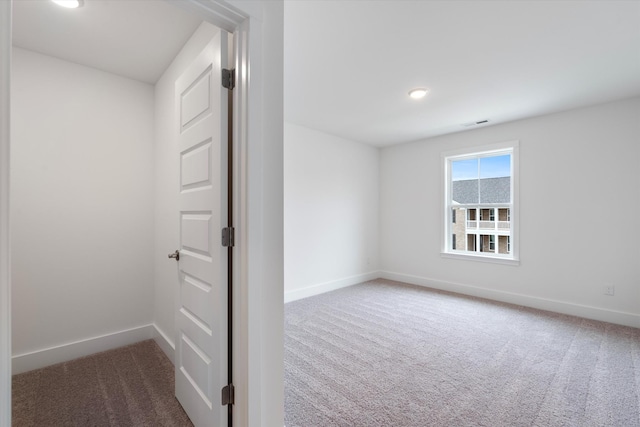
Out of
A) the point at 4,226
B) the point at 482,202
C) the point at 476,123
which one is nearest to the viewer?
the point at 4,226

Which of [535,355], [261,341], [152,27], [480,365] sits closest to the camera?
[261,341]

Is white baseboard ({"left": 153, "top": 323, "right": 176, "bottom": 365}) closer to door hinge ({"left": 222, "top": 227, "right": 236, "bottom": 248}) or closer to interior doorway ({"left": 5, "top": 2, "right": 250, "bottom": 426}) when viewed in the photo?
interior doorway ({"left": 5, "top": 2, "right": 250, "bottom": 426})

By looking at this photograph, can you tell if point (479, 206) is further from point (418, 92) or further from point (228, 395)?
point (228, 395)

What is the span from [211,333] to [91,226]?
182cm

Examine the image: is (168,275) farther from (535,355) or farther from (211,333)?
(535,355)

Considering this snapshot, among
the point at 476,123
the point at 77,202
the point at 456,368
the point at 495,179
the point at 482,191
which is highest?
the point at 476,123

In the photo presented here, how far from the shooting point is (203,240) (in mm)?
1583

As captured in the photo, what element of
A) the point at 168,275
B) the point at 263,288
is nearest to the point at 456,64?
the point at 263,288

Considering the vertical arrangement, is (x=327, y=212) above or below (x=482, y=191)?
below

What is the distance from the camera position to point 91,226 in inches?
99.6

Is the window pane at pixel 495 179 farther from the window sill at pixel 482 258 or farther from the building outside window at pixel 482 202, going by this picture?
the window sill at pixel 482 258

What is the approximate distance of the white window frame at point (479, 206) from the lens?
13.2ft

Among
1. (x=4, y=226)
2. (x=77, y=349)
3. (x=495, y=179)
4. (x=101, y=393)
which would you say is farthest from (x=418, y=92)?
(x=77, y=349)

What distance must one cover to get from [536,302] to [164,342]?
14.3 ft
